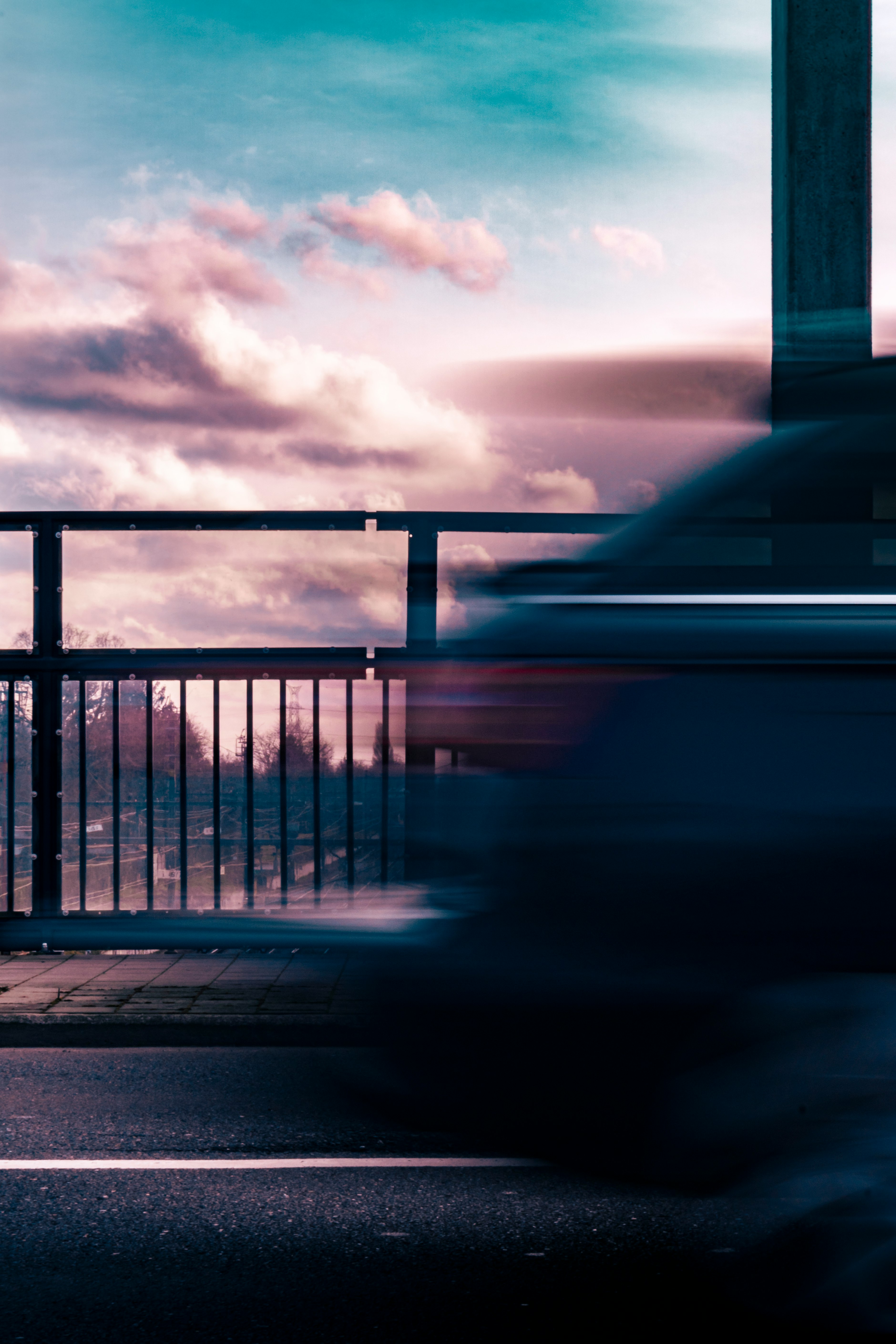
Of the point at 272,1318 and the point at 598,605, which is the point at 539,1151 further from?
the point at 598,605

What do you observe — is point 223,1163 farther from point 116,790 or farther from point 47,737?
point 47,737

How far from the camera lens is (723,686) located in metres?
2.66

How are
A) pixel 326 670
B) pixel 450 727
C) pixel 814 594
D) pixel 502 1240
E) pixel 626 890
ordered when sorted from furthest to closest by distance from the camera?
pixel 326 670 → pixel 502 1240 → pixel 450 727 → pixel 814 594 → pixel 626 890

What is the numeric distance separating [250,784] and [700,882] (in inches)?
161

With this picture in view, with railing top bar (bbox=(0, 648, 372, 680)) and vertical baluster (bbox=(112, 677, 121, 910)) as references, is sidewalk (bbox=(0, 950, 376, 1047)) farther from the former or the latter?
railing top bar (bbox=(0, 648, 372, 680))

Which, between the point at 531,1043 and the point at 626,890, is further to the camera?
the point at 531,1043

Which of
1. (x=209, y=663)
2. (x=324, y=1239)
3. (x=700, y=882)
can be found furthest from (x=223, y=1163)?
(x=209, y=663)

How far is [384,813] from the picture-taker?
6.22 metres

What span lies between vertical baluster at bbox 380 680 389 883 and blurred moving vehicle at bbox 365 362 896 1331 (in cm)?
311

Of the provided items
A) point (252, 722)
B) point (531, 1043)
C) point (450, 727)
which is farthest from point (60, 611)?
point (531, 1043)

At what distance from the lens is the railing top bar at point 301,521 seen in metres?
6.33

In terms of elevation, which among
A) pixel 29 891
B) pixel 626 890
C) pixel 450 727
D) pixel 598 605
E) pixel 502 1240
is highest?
pixel 598 605

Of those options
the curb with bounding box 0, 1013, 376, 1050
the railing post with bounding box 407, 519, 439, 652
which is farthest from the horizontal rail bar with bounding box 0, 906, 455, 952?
the railing post with bounding box 407, 519, 439, 652

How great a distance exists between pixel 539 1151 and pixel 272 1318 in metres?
0.79
